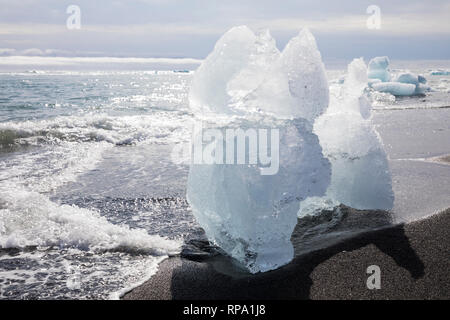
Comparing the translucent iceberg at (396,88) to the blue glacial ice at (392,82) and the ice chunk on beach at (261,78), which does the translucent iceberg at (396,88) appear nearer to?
the blue glacial ice at (392,82)

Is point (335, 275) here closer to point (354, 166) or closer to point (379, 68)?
point (354, 166)

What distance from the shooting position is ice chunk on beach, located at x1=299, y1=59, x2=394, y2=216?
4367mm

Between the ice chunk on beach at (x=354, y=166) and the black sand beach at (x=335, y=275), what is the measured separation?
76 cm

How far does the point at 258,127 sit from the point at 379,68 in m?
28.8

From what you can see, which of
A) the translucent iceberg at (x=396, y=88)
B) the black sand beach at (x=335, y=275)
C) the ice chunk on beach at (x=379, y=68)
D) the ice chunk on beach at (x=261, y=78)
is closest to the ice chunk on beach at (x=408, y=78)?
the translucent iceberg at (x=396, y=88)

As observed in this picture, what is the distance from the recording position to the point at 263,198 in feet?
10.8

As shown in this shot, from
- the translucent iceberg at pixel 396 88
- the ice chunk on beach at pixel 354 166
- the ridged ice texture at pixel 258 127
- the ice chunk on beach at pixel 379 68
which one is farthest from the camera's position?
the ice chunk on beach at pixel 379 68

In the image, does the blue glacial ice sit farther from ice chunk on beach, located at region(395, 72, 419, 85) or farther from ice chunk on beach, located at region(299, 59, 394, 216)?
ice chunk on beach, located at region(299, 59, 394, 216)

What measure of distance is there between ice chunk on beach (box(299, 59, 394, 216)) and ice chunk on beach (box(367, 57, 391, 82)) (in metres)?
26.8

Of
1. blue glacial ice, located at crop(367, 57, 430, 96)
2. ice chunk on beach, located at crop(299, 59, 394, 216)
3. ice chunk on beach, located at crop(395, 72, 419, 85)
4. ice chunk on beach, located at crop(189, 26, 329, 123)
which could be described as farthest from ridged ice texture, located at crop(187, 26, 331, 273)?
ice chunk on beach, located at crop(395, 72, 419, 85)

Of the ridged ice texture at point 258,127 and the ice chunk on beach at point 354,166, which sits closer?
the ridged ice texture at point 258,127

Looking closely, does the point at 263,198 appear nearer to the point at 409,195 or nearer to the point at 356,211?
the point at 356,211

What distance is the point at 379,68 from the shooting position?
2923cm

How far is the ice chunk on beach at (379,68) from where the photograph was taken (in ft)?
94.2
